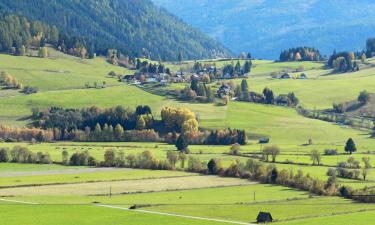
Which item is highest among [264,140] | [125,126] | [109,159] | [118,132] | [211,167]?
[125,126]

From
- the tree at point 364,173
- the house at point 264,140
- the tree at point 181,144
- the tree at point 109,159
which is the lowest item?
the tree at point 364,173

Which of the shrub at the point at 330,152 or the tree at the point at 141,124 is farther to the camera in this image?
the tree at the point at 141,124

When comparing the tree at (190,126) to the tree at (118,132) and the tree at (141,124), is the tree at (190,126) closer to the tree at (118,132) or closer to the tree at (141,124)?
the tree at (141,124)

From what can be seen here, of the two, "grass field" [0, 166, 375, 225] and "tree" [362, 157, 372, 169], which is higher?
"tree" [362, 157, 372, 169]

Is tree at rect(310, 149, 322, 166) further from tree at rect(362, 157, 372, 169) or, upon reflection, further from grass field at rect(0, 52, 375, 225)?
tree at rect(362, 157, 372, 169)

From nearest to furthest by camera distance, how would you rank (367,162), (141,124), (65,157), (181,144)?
(367,162) < (65,157) < (181,144) < (141,124)

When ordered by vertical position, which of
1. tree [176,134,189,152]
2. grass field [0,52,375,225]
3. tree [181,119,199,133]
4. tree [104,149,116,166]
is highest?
tree [181,119,199,133]

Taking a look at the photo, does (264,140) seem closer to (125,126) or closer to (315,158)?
(125,126)

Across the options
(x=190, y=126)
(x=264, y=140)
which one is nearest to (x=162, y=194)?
(x=264, y=140)

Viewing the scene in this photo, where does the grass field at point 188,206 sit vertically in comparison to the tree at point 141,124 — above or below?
below

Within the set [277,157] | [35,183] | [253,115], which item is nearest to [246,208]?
[35,183]

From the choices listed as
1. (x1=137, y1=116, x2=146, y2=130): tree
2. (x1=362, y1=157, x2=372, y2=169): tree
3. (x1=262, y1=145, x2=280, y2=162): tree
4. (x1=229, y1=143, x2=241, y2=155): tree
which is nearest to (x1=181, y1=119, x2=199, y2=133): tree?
(x1=137, y1=116, x2=146, y2=130): tree

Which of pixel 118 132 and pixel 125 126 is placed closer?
pixel 118 132

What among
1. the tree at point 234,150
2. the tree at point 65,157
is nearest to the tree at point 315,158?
the tree at point 234,150
